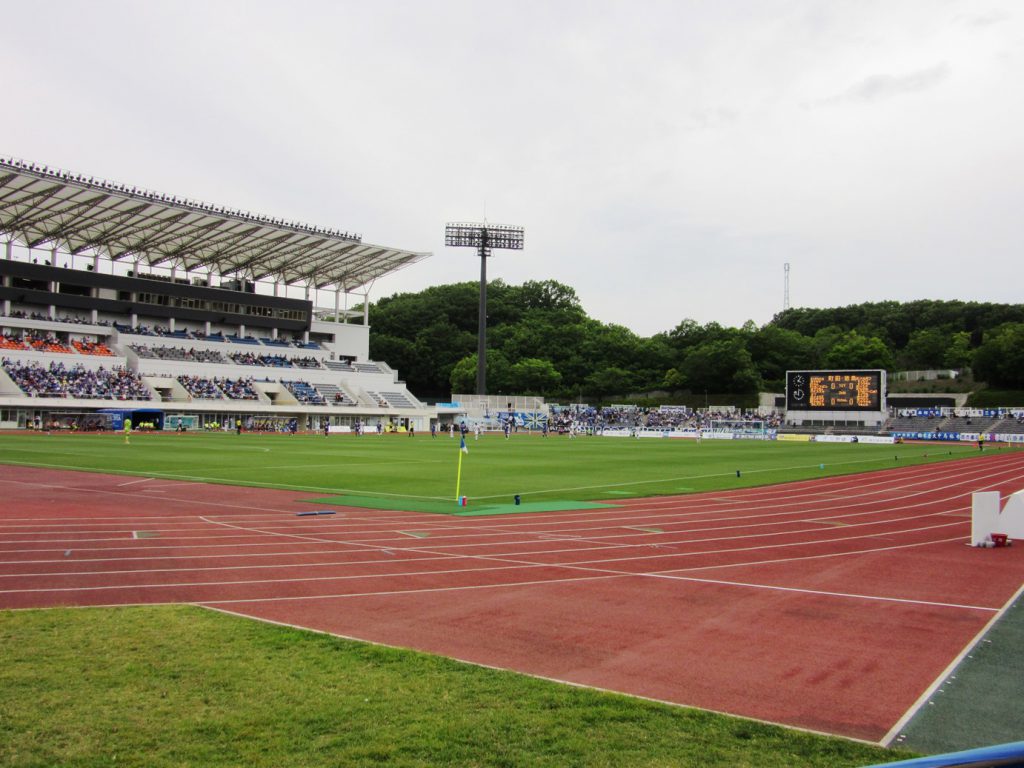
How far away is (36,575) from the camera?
11.1 meters

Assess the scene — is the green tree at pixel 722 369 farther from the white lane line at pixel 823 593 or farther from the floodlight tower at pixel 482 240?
the white lane line at pixel 823 593

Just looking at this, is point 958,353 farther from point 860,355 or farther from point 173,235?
point 173,235

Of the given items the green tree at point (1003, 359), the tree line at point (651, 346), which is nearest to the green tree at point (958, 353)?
the tree line at point (651, 346)

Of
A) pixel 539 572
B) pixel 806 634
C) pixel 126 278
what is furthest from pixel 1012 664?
pixel 126 278

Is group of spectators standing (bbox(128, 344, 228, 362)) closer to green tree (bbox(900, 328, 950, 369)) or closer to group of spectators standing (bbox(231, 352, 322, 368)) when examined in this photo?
group of spectators standing (bbox(231, 352, 322, 368))

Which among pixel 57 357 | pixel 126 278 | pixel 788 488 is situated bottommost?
pixel 788 488

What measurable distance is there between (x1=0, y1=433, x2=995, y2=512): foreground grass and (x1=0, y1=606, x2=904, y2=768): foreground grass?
582 inches

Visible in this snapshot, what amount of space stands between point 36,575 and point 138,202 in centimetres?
6207

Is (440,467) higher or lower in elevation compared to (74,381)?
lower

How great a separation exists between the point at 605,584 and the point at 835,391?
7235 cm

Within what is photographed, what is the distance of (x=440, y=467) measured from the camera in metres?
33.5

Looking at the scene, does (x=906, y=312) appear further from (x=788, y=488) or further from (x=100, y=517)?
(x=100, y=517)

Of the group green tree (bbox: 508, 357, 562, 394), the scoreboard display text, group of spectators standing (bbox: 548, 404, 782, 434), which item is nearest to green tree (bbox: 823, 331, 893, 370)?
group of spectators standing (bbox: 548, 404, 782, 434)

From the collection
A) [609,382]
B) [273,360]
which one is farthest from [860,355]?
[273,360]
